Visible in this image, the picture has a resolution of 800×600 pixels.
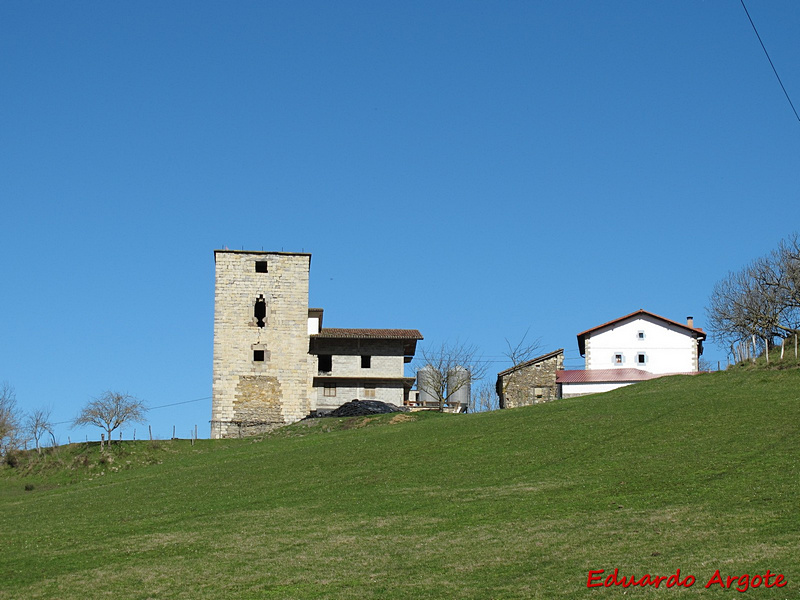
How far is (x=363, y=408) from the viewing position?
232 feet

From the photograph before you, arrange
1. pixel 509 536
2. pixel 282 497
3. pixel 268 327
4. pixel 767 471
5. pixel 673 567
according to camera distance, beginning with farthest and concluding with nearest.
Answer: pixel 268 327, pixel 282 497, pixel 767 471, pixel 509 536, pixel 673 567

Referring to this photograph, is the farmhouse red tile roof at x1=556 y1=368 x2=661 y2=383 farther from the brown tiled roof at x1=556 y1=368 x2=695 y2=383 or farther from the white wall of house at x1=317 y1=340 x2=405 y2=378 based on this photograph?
the white wall of house at x1=317 y1=340 x2=405 y2=378

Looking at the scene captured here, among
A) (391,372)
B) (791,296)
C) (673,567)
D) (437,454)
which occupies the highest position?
(791,296)

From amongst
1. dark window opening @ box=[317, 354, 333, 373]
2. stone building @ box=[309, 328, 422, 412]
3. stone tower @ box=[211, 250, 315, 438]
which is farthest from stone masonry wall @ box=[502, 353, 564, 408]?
stone tower @ box=[211, 250, 315, 438]

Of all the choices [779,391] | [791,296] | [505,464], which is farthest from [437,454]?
[791,296]

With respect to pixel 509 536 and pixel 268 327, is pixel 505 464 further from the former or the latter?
pixel 268 327

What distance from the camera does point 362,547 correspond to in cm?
2367

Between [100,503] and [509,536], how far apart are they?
20126mm

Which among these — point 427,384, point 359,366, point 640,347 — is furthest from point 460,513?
point 427,384

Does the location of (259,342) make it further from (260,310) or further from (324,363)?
(324,363)

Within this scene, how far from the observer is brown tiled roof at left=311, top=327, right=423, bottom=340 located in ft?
252

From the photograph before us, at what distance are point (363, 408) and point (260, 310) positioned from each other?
1328 centimetres

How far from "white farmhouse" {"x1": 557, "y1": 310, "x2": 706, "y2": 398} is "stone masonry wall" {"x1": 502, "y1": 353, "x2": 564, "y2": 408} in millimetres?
1100

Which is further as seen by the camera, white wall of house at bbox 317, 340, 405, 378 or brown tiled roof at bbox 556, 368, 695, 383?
white wall of house at bbox 317, 340, 405, 378
